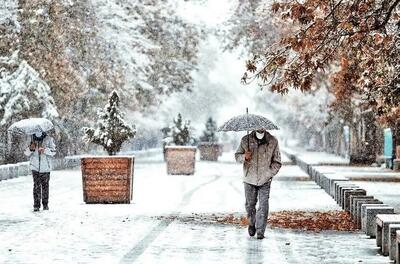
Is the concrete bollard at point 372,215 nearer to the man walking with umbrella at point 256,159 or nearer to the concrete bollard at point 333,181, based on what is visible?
the man walking with umbrella at point 256,159

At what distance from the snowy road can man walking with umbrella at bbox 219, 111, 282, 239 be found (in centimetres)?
51

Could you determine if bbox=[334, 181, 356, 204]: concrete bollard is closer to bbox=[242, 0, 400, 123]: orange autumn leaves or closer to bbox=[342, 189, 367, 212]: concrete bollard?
bbox=[342, 189, 367, 212]: concrete bollard

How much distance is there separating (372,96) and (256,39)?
1096 inches

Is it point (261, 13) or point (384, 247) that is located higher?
point (261, 13)

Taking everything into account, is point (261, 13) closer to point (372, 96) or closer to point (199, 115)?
point (372, 96)

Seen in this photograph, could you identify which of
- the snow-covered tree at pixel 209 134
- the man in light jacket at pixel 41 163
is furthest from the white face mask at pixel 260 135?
the snow-covered tree at pixel 209 134

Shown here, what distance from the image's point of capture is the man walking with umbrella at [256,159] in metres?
14.9

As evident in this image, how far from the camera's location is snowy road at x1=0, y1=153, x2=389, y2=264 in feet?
41.1

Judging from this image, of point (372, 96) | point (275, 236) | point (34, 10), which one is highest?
point (34, 10)

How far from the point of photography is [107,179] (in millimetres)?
21609

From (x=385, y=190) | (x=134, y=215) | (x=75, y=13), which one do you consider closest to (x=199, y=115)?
(x=75, y=13)

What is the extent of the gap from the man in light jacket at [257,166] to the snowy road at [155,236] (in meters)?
0.48

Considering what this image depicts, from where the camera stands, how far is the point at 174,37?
5034 centimetres

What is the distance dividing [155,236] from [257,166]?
1781 millimetres
